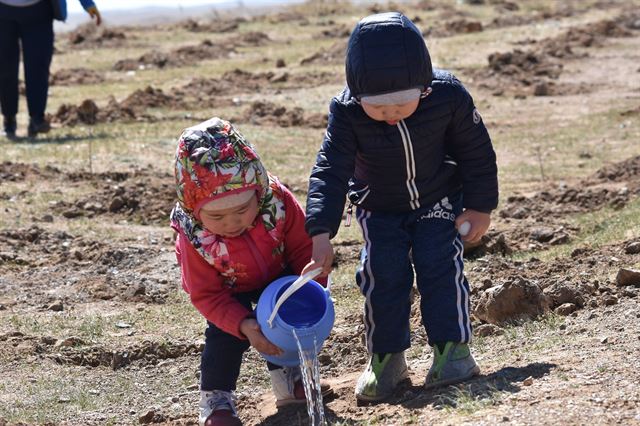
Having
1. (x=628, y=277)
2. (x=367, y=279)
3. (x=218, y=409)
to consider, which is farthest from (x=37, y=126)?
(x=367, y=279)

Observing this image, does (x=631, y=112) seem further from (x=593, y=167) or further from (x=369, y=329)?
(x=369, y=329)

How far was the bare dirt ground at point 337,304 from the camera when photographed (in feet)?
14.6

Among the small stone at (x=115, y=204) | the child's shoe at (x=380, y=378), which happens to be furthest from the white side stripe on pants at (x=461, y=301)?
the small stone at (x=115, y=204)

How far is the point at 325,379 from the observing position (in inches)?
211

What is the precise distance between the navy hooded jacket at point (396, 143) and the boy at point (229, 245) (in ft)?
0.68

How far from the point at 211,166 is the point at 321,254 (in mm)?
491

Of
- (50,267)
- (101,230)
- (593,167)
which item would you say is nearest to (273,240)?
(50,267)

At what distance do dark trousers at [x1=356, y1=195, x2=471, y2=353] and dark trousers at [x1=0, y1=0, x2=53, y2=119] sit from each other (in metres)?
7.36

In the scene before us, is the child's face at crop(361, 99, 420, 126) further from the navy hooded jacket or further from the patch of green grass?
the patch of green grass

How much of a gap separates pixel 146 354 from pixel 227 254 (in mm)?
1560

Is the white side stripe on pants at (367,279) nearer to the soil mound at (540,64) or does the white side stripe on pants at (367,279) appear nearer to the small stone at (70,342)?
the small stone at (70,342)

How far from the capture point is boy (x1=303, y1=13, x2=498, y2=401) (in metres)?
4.55

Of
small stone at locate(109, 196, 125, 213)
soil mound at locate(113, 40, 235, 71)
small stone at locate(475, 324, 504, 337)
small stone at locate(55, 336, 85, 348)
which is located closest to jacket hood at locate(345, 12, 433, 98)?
small stone at locate(475, 324, 504, 337)

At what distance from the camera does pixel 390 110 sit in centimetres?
438
